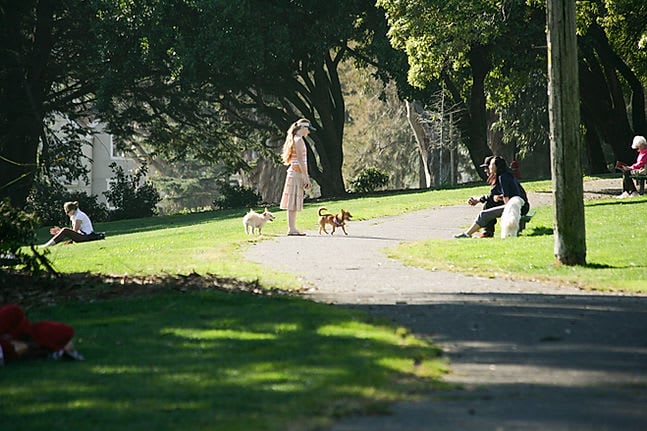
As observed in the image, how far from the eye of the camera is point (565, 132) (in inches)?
643

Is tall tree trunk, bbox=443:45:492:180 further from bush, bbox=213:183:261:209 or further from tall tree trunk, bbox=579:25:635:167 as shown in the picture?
bush, bbox=213:183:261:209

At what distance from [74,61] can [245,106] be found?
318 inches

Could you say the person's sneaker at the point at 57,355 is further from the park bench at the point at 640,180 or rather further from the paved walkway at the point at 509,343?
the park bench at the point at 640,180

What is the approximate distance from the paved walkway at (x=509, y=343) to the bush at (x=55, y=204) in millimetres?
26574

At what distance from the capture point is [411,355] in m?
8.51

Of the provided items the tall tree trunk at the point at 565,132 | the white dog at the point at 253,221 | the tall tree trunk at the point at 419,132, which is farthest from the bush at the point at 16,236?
the tall tree trunk at the point at 419,132

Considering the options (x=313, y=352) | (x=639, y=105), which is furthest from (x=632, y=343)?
(x=639, y=105)

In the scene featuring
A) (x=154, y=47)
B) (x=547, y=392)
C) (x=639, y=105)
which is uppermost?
(x=154, y=47)

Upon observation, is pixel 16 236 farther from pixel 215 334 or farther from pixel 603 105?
pixel 603 105

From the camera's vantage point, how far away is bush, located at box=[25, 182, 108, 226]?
42188 millimetres

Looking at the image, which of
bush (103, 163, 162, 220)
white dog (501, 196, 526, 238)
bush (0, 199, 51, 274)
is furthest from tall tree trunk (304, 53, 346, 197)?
A: bush (0, 199, 51, 274)

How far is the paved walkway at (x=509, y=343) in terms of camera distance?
21.5ft

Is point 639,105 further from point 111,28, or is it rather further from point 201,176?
point 201,176

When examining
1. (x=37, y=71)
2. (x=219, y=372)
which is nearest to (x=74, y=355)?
(x=219, y=372)
